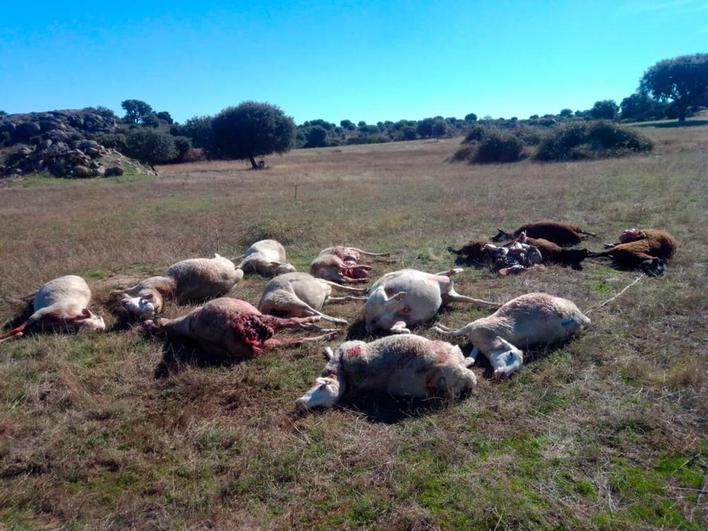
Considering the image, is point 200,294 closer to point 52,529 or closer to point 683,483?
point 52,529

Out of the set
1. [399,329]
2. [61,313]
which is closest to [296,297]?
[399,329]

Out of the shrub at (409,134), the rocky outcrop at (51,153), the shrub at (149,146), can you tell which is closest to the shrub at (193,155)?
the shrub at (149,146)

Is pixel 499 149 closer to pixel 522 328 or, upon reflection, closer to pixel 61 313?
pixel 522 328

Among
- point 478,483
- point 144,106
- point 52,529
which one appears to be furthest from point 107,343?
point 144,106

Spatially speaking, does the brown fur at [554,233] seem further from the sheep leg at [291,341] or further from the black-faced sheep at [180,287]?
the black-faced sheep at [180,287]

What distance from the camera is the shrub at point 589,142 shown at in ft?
105

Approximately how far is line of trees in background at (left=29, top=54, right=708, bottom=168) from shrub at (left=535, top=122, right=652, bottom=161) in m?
21.0

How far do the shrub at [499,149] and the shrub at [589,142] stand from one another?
1959 millimetres

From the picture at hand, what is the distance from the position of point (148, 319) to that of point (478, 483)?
4.68 m

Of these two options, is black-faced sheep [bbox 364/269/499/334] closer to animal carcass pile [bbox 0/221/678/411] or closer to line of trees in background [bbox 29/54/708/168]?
animal carcass pile [bbox 0/221/678/411]

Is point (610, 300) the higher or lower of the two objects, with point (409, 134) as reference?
lower

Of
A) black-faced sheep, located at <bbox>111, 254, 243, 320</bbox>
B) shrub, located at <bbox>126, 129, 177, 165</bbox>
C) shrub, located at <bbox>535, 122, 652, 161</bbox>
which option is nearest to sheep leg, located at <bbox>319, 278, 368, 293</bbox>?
black-faced sheep, located at <bbox>111, 254, 243, 320</bbox>

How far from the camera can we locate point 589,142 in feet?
112

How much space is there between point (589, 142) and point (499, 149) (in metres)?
6.33
